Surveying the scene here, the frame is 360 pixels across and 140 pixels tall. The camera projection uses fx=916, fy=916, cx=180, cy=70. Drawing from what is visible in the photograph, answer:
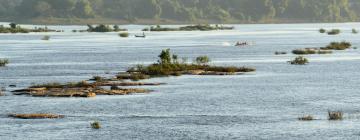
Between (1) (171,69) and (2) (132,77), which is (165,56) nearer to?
(1) (171,69)

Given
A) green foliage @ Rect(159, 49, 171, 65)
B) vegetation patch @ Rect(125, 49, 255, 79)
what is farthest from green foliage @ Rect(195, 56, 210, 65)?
green foliage @ Rect(159, 49, 171, 65)

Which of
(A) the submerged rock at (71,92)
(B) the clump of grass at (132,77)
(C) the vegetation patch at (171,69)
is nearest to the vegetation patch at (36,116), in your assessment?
(A) the submerged rock at (71,92)

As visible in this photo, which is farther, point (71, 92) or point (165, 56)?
point (165, 56)

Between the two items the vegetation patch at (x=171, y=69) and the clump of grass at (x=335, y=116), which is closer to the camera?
the clump of grass at (x=335, y=116)

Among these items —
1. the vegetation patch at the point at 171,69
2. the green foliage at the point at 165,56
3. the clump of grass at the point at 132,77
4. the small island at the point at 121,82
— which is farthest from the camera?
the vegetation patch at the point at 171,69

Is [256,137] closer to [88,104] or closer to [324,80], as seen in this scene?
[88,104]

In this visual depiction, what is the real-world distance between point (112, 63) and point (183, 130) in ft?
236

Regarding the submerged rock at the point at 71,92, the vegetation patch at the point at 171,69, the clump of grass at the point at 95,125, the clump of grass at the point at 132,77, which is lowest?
the clump of grass at the point at 95,125

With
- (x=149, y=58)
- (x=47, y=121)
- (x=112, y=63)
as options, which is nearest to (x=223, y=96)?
(x=47, y=121)

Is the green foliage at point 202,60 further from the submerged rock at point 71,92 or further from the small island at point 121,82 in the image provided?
the submerged rock at point 71,92

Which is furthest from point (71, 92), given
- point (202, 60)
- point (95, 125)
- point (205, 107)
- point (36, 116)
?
point (202, 60)

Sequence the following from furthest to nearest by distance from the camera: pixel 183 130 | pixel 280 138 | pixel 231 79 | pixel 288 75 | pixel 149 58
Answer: pixel 149 58
pixel 288 75
pixel 231 79
pixel 183 130
pixel 280 138

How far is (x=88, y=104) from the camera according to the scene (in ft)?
232

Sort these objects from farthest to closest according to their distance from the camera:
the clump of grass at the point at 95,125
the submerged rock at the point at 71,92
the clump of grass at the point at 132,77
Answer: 1. the clump of grass at the point at 132,77
2. the submerged rock at the point at 71,92
3. the clump of grass at the point at 95,125
